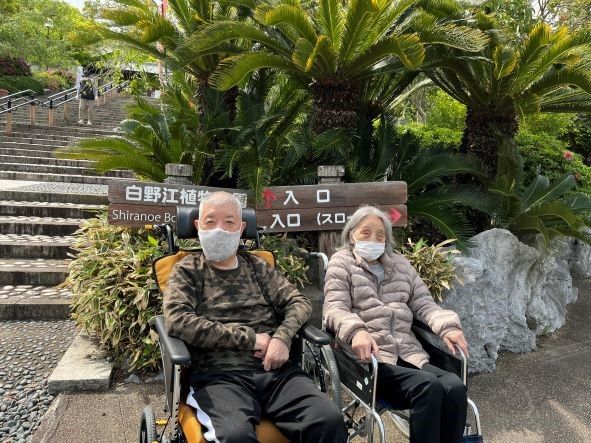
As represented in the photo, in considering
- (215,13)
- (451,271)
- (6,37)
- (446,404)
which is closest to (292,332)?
(446,404)

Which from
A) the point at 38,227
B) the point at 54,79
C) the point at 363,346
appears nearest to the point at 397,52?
the point at 363,346

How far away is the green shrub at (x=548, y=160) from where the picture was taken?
7.15m

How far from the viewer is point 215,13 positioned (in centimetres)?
633

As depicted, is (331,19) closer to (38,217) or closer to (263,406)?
(263,406)

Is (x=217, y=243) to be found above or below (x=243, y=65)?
below

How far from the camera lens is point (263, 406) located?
235cm

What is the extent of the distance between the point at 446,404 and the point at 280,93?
483 centimetres

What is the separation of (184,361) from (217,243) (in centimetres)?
77

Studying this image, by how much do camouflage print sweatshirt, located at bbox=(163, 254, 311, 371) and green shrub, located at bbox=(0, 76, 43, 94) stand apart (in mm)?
21299

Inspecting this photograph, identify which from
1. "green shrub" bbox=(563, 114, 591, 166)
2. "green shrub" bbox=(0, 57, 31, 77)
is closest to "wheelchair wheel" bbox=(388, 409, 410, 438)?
"green shrub" bbox=(563, 114, 591, 166)

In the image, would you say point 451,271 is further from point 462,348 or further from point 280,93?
point 280,93

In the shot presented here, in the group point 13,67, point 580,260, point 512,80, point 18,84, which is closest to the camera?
point 512,80

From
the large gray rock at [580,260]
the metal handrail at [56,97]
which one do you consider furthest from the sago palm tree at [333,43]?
the metal handrail at [56,97]

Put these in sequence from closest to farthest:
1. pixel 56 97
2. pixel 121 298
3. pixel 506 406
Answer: pixel 506 406
pixel 121 298
pixel 56 97
